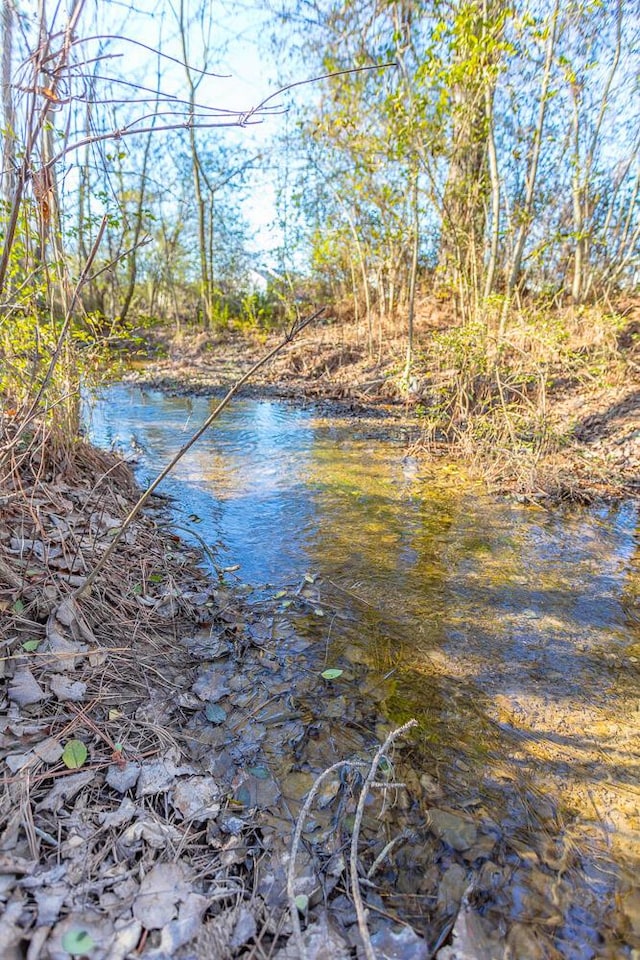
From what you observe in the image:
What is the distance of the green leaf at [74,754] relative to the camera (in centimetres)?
153

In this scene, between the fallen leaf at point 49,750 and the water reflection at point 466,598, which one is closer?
the fallen leaf at point 49,750

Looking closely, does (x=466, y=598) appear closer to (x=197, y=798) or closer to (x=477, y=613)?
(x=477, y=613)

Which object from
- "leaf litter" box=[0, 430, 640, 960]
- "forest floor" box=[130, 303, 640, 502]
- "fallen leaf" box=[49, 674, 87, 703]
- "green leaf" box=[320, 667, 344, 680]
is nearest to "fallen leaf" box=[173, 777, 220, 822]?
"leaf litter" box=[0, 430, 640, 960]

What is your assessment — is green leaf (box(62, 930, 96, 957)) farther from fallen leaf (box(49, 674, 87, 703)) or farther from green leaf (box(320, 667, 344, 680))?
green leaf (box(320, 667, 344, 680))

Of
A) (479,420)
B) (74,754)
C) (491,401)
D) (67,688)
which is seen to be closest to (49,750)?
(74,754)

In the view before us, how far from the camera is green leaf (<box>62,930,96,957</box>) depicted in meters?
1.04

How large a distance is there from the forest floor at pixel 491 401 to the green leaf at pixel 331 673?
5.25 feet

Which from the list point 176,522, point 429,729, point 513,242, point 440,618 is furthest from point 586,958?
point 513,242

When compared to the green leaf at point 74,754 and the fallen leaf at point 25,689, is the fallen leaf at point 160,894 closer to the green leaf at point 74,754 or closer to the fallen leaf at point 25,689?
the green leaf at point 74,754

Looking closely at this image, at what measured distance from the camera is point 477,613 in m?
2.90

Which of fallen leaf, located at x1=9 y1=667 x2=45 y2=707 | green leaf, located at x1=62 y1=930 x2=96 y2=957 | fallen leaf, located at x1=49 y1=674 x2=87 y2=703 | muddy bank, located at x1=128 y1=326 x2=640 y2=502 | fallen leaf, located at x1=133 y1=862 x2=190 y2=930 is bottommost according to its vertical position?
fallen leaf, located at x1=133 y1=862 x2=190 y2=930

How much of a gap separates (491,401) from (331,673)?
5.27 meters

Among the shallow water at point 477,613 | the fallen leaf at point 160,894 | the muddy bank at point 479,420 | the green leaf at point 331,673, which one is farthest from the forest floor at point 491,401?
the fallen leaf at point 160,894

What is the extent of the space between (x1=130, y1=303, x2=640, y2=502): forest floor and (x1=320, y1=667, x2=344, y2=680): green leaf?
160 centimetres
